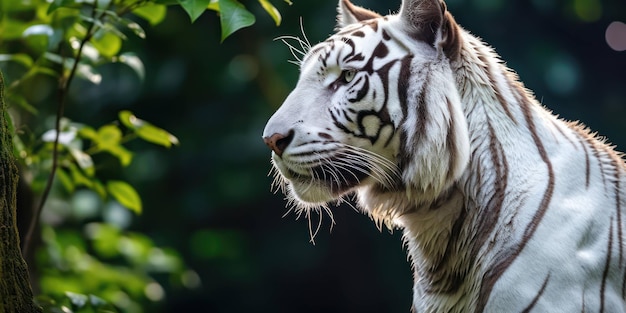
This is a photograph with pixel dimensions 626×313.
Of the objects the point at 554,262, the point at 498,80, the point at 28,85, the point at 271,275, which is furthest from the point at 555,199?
the point at 271,275

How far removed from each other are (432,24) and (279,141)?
44 centimetres

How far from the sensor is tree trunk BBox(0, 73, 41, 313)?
1566mm

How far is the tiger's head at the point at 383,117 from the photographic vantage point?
1918 millimetres

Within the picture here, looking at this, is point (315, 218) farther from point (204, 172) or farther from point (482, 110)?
point (482, 110)

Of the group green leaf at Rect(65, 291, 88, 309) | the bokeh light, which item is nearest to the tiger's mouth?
green leaf at Rect(65, 291, 88, 309)

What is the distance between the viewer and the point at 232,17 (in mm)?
1874

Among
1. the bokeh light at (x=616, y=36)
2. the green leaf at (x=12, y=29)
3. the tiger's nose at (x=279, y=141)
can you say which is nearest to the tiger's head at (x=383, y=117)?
the tiger's nose at (x=279, y=141)

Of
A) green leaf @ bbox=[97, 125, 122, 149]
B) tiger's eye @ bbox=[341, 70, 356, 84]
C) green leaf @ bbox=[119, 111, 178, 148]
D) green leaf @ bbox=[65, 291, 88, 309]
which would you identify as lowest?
green leaf @ bbox=[65, 291, 88, 309]

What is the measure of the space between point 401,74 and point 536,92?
10.3 ft

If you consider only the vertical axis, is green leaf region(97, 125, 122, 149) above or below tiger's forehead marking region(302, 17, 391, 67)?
below

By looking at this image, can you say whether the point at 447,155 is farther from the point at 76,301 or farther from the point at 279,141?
the point at 76,301

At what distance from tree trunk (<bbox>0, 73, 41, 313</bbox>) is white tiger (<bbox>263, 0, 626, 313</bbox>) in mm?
573

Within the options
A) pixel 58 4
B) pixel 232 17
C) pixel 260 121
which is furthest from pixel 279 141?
pixel 260 121

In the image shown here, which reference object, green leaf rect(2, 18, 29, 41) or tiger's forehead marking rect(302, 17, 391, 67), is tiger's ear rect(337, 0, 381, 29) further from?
green leaf rect(2, 18, 29, 41)
